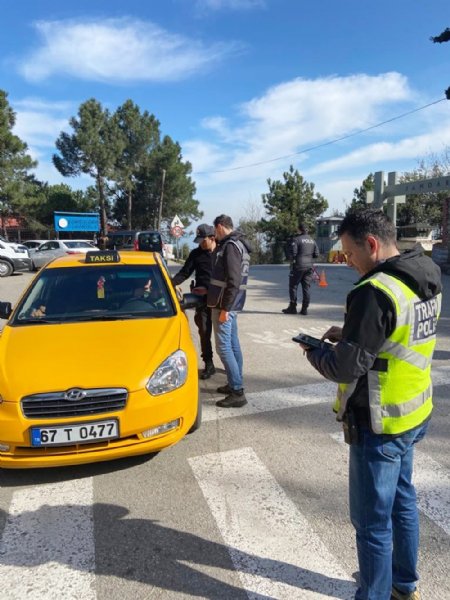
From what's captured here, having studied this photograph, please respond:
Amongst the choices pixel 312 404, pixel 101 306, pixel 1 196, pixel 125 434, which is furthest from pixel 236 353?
pixel 1 196

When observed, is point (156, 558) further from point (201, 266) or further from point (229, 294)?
point (201, 266)

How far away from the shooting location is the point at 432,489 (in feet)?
9.97

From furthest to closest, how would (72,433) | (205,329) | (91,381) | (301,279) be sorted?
1. (301,279)
2. (205,329)
3. (91,381)
4. (72,433)

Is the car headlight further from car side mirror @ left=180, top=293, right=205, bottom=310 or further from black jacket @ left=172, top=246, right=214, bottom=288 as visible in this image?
black jacket @ left=172, top=246, right=214, bottom=288

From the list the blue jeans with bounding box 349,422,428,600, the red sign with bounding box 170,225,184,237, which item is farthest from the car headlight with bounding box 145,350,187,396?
the red sign with bounding box 170,225,184,237

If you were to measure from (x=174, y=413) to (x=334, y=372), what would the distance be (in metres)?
1.76

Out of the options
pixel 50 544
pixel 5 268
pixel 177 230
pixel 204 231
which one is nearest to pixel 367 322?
pixel 50 544

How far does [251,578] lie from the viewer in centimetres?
229

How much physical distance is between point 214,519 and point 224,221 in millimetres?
2806

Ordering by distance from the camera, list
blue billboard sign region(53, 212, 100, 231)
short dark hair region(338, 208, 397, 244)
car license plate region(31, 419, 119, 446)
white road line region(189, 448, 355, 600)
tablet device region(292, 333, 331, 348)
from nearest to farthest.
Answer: short dark hair region(338, 208, 397, 244)
tablet device region(292, 333, 331, 348)
white road line region(189, 448, 355, 600)
car license plate region(31, 419, 119, 446)
blue billboard sign region(53, 212, 100, 231)

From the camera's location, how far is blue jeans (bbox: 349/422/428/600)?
1.80m

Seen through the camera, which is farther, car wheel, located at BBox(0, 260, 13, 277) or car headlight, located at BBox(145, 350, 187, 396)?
car wheel, located at BBox(0, 260, 13, 277)

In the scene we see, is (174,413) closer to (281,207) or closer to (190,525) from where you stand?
(190,525)

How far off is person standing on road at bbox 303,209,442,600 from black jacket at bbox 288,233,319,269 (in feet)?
24.8
